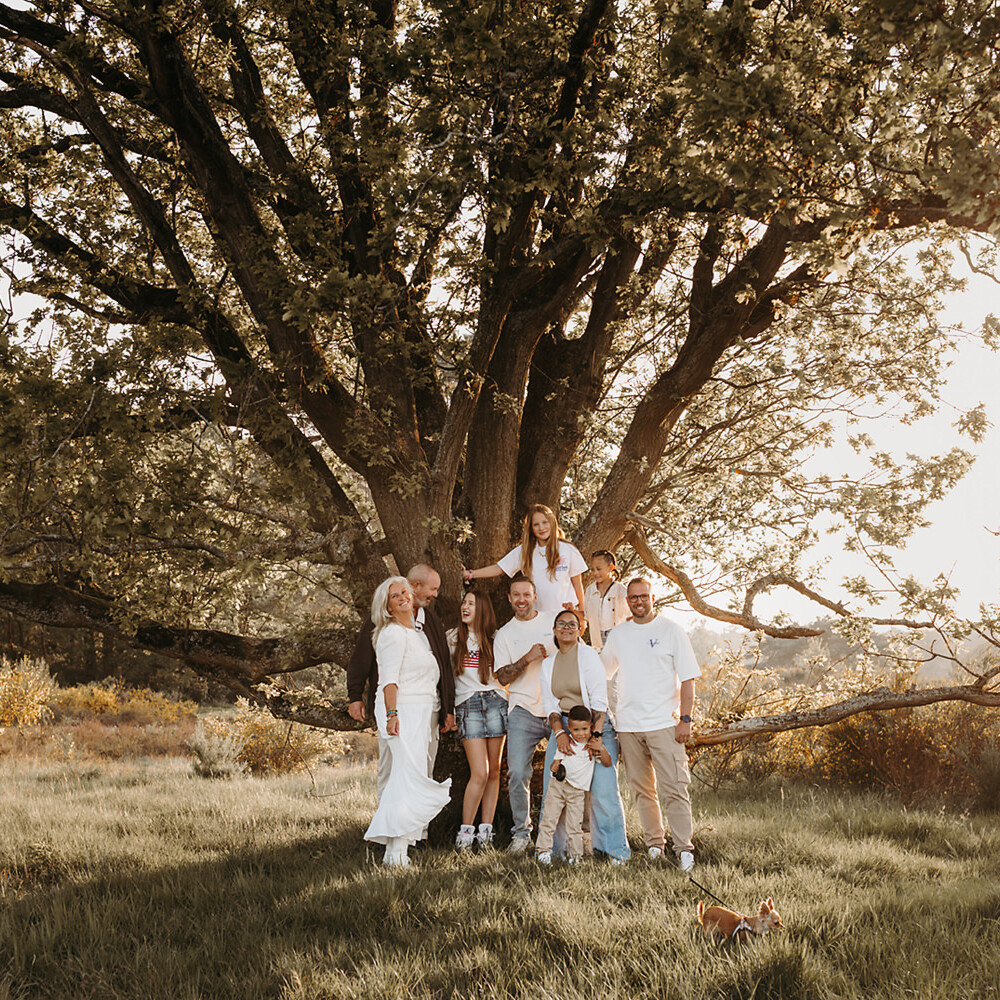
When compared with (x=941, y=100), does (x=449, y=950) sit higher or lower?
lower

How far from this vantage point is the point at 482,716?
23.7 ft

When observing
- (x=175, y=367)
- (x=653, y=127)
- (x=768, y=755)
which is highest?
(x=653, y=127)

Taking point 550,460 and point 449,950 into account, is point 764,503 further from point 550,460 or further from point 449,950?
point 449,950

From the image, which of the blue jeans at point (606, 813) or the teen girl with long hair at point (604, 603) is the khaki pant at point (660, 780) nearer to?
the blue jeans at point (606, 813)

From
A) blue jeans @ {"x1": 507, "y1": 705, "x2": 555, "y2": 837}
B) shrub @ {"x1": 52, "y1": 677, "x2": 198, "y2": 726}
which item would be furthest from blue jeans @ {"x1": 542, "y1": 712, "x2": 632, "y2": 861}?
shrub @ {"x1": 52, "y1": 677, "x2": 198, "y2": 726}

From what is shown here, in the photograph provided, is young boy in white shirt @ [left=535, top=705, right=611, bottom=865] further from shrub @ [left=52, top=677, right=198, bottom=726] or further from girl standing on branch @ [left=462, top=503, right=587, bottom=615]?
shrub @ [left=52, top=677, right=198, bottom=726]

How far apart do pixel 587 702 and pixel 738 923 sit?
7.81 ft

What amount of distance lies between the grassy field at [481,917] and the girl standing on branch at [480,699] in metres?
0.78

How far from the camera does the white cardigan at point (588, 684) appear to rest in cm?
646

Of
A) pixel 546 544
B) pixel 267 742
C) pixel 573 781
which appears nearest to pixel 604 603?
pixel 546 544

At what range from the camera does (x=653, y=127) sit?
6.41 m

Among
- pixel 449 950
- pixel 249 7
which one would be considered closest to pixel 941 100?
pixel 449 950

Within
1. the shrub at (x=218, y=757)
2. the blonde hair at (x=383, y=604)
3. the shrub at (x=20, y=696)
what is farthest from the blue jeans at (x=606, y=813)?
the shrub at (x=20, y=696)

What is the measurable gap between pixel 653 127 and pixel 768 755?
9.97 metres
